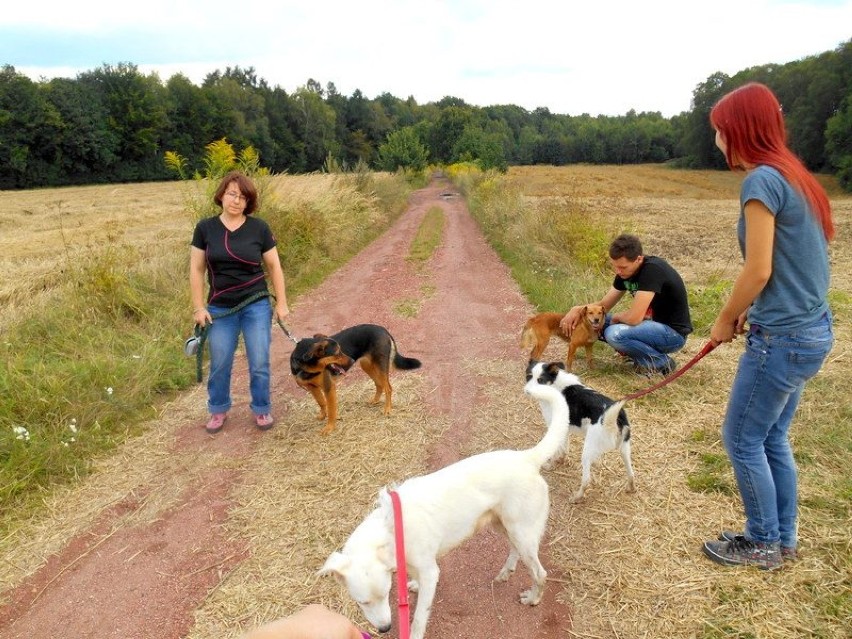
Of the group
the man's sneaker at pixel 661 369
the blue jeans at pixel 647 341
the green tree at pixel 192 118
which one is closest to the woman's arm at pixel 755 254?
the blue jeans at pixel 647 341

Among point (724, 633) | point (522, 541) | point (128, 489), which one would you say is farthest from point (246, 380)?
point (724, 633)

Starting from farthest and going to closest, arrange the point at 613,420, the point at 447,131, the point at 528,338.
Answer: the point at 447,131, the point at 528,338, the point at 613,420

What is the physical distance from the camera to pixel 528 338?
599cm

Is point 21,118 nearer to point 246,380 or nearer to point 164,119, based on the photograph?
point 164,119

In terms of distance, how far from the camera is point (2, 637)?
8.92 ft

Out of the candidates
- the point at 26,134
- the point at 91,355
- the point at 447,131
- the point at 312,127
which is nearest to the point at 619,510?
the point at 91,355

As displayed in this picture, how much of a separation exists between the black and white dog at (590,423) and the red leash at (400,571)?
1.74 m

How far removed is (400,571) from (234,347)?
3.25m

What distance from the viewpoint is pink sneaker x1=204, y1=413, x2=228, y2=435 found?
480cm

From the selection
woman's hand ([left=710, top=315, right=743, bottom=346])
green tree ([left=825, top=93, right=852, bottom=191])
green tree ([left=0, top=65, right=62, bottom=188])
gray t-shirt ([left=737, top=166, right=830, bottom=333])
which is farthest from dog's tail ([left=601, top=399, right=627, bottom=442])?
green tree ([left=0, top=65, right=62, bottom=188])

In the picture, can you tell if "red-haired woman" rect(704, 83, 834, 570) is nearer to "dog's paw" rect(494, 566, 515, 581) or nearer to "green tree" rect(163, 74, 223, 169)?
"dog's paw" rect(494, 566, 515, 581)

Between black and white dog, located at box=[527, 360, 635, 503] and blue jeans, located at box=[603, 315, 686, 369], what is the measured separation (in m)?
1.70

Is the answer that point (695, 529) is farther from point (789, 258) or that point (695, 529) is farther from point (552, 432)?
point (789, 258)

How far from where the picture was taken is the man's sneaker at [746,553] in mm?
2822
